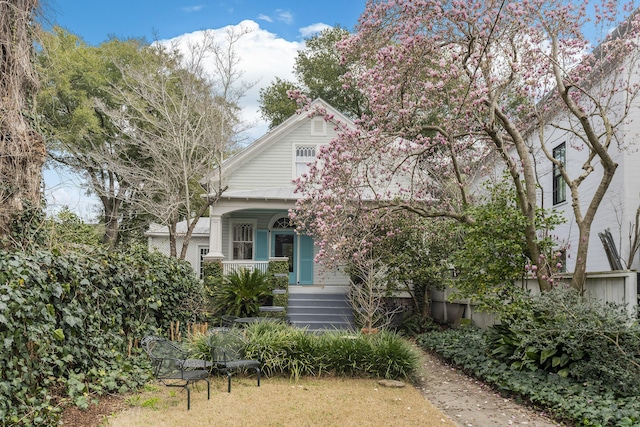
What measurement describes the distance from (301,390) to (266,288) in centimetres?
646

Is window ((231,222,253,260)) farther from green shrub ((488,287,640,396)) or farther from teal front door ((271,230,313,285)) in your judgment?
green shrub ((488,287,640,396))

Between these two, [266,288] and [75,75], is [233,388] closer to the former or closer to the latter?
[266,288]

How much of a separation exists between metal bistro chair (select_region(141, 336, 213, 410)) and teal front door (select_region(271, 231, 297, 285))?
10502mm

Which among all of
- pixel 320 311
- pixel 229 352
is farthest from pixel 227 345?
pixel 320 311

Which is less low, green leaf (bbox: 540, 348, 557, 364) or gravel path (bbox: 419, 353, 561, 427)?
green leaf (bbox: 540, 348, 557, 364)

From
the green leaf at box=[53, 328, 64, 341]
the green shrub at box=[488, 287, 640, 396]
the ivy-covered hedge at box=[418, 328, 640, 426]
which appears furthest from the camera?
the green shrub at box=[488, 287, 640, 396]

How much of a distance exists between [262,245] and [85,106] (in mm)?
11276

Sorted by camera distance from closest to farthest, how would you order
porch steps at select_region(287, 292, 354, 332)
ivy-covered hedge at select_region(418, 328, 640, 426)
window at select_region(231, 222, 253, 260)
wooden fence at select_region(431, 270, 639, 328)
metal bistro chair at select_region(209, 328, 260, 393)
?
ivy-covered hedge at select_region(418, 328, 640, 426) → wooden fence at select_region(431, 270, 639, 328) → metal bistro chair at select_region(209, 328, 260, 393) → porch steps at select_region(287, 292, 354, 332) → window at select_region(231, 222, 253, 260)

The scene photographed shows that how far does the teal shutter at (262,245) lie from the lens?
18.1 meters

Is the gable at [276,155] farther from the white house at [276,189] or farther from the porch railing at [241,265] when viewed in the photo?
the porch railing at [241,265]

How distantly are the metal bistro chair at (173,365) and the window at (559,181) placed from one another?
1066cm

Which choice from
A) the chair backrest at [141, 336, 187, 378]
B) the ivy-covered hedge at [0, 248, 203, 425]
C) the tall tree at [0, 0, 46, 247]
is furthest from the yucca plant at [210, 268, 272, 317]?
the tall tree at [0, 0, 46, 247]

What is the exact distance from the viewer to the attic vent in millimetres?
18297

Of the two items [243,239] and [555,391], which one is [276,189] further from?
[555,391]
